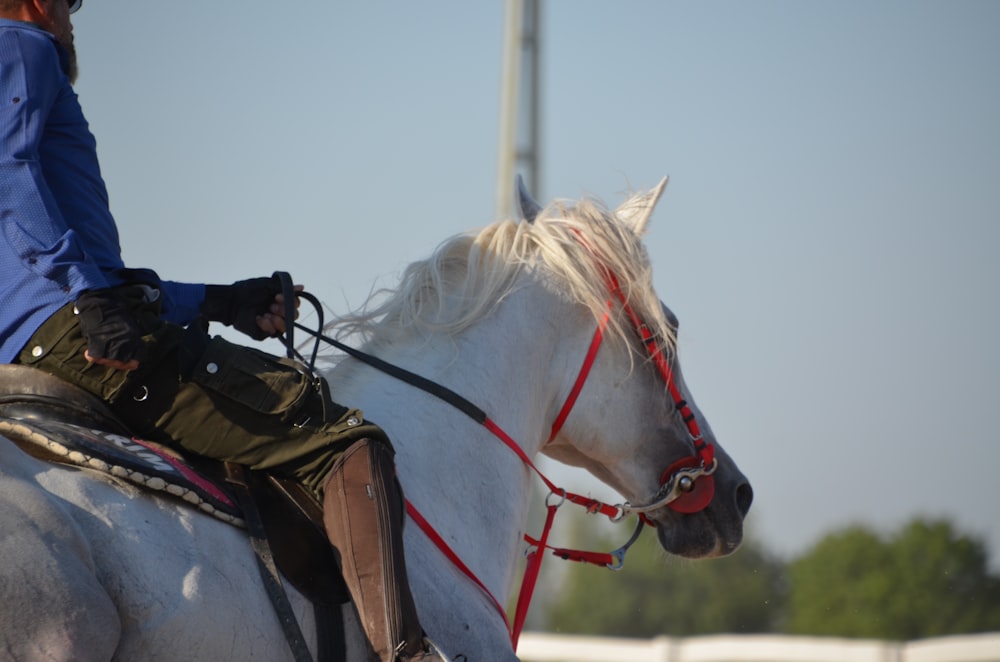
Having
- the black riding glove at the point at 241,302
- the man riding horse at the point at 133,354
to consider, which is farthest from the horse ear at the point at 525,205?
the man riding horse at the point at 133,354

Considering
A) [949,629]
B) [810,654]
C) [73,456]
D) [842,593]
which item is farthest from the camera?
[842,593]

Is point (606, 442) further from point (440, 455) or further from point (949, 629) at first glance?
point (949, 629)

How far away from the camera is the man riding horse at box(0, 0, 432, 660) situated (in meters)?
3.48

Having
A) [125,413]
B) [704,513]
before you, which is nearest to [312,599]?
[125,413]

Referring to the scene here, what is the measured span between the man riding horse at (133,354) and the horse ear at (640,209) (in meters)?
2.06

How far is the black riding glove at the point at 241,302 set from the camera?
15.2 ft

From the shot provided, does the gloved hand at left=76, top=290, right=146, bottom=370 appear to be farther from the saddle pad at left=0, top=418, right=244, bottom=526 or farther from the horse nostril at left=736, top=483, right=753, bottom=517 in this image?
the horse nostril at left=736, top=483, right=753, bottom=517

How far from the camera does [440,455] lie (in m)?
4.47

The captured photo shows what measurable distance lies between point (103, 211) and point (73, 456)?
37.9 inches

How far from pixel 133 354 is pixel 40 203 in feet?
1.78

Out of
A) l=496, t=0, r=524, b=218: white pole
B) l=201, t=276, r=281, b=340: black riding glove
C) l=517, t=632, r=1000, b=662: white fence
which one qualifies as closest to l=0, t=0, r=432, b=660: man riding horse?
l=201, t=276, r=281, b=340: black riding glove

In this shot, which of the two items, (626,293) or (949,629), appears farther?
(949,629)

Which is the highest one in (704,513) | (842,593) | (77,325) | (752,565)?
(77,325)

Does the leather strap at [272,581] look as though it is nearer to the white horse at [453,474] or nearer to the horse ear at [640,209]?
the white horse at [453,474]
